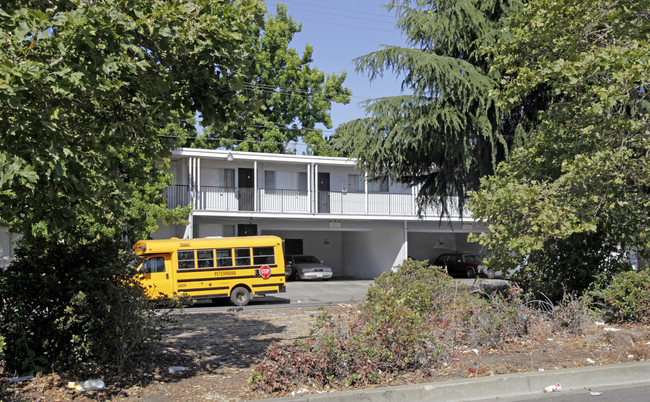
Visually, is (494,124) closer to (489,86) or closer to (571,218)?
(489,86)

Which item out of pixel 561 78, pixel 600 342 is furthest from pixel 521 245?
pixel 561 78

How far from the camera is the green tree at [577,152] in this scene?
31.2ft

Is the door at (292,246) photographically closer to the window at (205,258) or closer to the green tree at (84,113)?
the window at (205,258)

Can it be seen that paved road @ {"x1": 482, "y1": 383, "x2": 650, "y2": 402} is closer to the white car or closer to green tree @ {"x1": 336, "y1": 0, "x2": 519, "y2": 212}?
green tree @ {"x1": 336, "y1": 0, "x2": 519, "y2": 212}

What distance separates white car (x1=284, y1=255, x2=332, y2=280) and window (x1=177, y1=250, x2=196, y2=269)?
1212 cm

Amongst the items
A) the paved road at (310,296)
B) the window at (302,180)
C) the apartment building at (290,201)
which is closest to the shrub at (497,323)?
the paved road at (310,296)

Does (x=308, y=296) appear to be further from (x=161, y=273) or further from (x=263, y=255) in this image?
(x=161, y=273)

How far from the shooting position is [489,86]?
13859 millimetres

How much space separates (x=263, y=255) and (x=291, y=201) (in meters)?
10.1

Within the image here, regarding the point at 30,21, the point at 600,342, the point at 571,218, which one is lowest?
the point at 600,342

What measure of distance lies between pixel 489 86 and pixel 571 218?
5275 mm

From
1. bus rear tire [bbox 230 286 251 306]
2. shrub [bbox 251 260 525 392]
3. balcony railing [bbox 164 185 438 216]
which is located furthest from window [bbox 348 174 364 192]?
shrub [bbox 251 260 525 392]

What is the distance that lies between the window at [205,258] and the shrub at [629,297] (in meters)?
12.1

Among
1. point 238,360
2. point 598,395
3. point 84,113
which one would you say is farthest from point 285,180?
point 598,395
